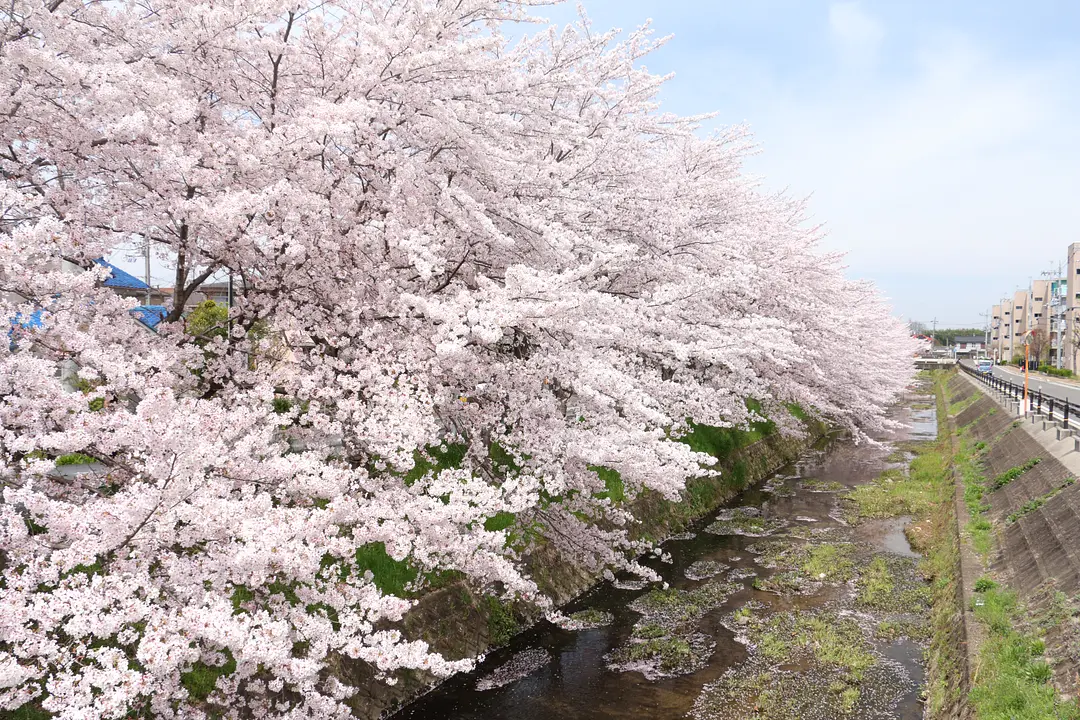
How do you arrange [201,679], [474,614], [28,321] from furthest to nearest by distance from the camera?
[474,614] → [201,679] → [28,321]

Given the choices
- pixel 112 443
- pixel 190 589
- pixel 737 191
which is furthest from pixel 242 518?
→ pixel 737 191

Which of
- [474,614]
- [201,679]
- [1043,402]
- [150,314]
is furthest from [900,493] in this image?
[150,314]

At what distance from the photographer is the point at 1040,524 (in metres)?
11.6

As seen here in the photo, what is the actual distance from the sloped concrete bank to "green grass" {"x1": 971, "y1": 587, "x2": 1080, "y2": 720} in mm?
6481

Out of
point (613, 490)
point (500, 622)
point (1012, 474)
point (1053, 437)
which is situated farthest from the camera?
point (1053, 437)

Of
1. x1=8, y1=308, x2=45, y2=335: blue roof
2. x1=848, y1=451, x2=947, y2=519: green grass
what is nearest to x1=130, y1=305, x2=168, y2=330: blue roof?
x1=8, y1=308, x2=45, y2=335: blue roof

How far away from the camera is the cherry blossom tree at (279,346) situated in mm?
4945

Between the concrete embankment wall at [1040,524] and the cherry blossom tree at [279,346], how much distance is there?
170 inches

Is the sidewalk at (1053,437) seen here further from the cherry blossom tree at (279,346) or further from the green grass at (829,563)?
the cherry blossom tree at (279,346)

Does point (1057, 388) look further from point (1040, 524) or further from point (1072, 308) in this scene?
point (1072, 308)

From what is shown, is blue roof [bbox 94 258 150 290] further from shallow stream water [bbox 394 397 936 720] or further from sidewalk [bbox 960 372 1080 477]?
sidewalk [bbox 960 372 1080 477]

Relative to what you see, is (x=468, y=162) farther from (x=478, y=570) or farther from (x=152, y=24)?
(x=478, y=570)

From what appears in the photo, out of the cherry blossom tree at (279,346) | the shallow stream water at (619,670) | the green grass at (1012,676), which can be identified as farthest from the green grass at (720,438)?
the green grass at (1012,676)

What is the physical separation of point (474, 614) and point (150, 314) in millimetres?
6281
